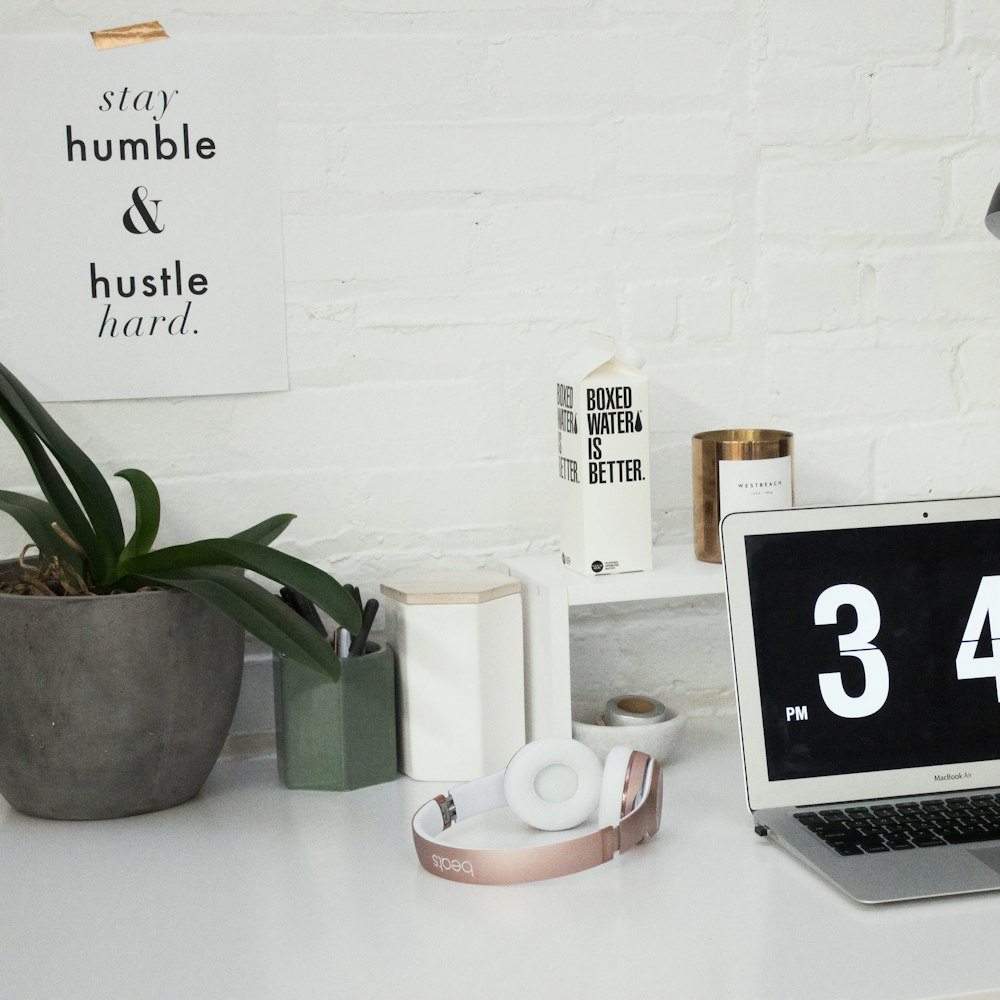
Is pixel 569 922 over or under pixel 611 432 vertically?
under

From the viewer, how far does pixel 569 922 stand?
0.85 metres

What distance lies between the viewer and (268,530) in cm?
115

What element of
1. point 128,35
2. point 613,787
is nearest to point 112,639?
point 613,787

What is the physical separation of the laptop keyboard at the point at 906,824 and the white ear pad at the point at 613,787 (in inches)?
5.6

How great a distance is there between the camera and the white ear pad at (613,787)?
97cm

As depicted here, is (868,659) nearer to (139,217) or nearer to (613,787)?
(613,787)

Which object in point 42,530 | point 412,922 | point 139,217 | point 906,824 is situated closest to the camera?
point 412,922

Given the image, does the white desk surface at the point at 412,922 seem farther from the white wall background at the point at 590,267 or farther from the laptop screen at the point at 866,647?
the white wall background at the point at 590,267

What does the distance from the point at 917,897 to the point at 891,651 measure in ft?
0.82

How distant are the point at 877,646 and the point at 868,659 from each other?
0.01m

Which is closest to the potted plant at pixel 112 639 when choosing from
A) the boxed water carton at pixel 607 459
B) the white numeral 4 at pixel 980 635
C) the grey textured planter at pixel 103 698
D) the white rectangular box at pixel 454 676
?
the grey textured planter at pixel 103 698

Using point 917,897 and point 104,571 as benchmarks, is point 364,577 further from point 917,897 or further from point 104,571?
point 917,897

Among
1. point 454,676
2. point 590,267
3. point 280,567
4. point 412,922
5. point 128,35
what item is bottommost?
point 412,922

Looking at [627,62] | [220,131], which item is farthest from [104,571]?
[627,62]
